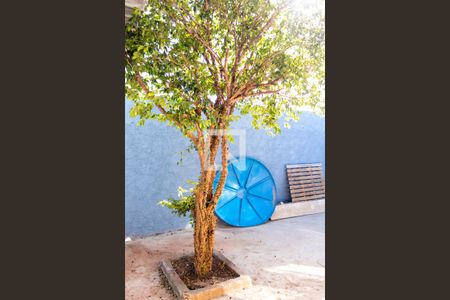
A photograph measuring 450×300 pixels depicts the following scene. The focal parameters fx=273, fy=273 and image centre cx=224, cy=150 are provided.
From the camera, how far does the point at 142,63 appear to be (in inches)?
112

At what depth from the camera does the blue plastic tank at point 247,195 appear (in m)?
5.91

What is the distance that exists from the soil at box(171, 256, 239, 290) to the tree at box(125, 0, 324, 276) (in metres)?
0.11

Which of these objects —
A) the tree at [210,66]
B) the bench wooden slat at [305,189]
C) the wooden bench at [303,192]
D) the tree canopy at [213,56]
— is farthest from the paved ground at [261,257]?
the tree canopy at [213,56]

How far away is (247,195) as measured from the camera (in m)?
6.12

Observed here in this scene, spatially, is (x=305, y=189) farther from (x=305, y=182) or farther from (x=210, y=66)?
(x=210, y=66)

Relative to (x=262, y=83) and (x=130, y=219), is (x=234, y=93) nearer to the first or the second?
(x=262, y=83)

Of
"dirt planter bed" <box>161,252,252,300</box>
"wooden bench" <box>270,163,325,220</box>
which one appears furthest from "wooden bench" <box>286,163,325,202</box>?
"dirt planter bed" <box>161,252,252,300</box>

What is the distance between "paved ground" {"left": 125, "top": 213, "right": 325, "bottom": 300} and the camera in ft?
10.5

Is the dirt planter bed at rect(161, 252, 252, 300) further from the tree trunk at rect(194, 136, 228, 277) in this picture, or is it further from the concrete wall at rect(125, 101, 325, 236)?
the concrete wall at rect(125, 101, 325, 236)

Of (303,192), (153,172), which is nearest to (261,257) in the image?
(153,172)

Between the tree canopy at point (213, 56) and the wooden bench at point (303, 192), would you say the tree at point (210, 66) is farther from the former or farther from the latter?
the wooden bench at point (303, 192)

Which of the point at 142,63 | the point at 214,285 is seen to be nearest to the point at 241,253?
the point at 214,285

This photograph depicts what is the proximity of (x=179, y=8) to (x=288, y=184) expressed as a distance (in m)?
5.42

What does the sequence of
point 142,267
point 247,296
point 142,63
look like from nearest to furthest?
1. point 142,63
2. point 247,296
3. point 142,267
